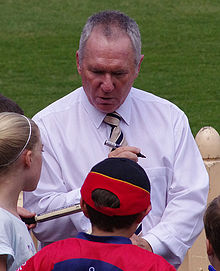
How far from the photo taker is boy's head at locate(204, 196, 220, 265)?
3459 millimetres

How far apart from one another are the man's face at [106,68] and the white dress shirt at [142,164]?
5.4 inches

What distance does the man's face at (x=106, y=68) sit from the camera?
4297mm

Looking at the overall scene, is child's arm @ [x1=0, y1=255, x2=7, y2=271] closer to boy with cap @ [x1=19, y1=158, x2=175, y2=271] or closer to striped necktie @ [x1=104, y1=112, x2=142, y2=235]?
boy with cap @ [x1=19, y1=158, x2=175, y2=271]

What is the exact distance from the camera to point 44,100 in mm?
11930

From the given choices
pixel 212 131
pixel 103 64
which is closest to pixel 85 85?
pixel 103 64

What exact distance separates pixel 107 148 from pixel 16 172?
0.75 metres

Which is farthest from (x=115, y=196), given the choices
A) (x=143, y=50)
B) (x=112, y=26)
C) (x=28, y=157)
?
(x=143, y=50)

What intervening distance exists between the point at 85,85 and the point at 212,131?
4.81 ft

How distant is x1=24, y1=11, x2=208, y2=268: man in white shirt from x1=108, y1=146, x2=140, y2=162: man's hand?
347 millimetres

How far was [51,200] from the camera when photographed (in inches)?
165

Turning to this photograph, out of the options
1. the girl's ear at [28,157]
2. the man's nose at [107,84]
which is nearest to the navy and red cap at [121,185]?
the girl's ear at [28,157]

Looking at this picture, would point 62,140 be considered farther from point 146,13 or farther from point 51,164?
point 146,13

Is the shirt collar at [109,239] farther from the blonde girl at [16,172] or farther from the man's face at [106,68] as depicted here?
the man's face at [106,68]

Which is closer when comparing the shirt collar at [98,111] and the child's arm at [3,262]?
the child's arm at [3,262]
